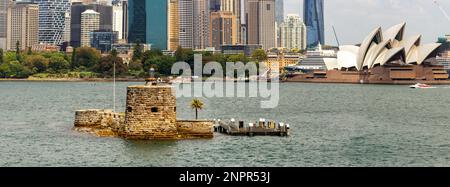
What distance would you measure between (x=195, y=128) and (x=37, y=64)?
337 feet

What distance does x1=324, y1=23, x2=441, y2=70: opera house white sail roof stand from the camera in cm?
9562

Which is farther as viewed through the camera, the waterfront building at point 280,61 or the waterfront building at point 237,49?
the waterfront building at point 237,49

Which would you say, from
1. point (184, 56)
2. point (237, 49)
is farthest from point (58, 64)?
point (237, 49)

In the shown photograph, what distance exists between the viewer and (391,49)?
318 feet

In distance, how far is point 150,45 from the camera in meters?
197

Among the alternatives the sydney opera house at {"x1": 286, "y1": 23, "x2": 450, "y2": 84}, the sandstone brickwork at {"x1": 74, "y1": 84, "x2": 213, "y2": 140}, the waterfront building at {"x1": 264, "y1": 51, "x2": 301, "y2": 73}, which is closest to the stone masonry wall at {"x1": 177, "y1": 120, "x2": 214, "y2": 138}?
the sandstone brickwork at {"x1": 74, "y1": 84, "x2": 213, "y2": 140}

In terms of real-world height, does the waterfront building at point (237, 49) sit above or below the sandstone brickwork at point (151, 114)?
above

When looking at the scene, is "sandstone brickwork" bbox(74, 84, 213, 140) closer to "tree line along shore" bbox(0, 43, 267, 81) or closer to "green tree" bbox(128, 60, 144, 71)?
"tree line along shore" bbox(0, 43, 267, 81)

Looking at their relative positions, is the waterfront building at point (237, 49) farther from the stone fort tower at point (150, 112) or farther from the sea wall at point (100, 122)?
the stone fort tower at point (150, 112)

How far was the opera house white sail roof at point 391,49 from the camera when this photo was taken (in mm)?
95625

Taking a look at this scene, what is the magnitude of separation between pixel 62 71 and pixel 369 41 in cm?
Result: 4970

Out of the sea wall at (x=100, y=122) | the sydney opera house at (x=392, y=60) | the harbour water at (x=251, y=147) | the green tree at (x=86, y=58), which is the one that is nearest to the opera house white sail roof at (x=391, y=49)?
the sydney opera house at (x=392, y=60)

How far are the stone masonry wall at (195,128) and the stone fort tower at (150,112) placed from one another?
2.58 feet

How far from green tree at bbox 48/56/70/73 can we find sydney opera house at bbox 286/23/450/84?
42063 mm
